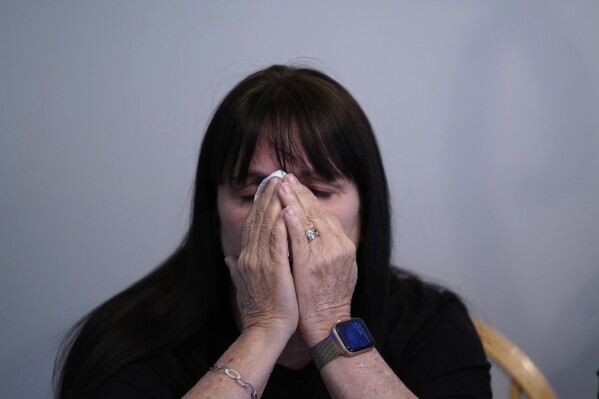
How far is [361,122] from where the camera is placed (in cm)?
96

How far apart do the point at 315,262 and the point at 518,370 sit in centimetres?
63

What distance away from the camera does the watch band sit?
0.80m

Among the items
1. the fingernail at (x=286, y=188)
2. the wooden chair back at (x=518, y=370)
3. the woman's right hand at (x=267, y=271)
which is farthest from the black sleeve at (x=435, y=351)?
the fingernail at (x=286, y=188)

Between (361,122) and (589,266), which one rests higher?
(361,122)

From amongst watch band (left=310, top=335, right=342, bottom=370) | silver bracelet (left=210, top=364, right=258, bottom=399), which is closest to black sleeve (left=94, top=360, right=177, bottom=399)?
silver bracelet (left=210, top=364, right=258, bottom=399)

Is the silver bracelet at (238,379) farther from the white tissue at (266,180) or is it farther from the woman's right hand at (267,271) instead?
the white tissue at (266,180)

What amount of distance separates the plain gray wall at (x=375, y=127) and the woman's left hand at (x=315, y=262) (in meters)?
0.64

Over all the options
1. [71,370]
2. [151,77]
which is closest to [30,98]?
[151,77]

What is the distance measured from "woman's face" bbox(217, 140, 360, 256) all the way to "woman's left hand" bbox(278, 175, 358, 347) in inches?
1.6

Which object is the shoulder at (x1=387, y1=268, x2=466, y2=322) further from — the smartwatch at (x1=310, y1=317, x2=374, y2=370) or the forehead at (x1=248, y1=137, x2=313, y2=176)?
the forehead at (x1=248, y1=137, x2=313, y2=176)

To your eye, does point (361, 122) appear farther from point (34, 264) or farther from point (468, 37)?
point (34, 264)

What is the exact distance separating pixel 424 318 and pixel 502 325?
0.74m

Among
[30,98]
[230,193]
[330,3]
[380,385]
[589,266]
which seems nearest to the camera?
[380,385]

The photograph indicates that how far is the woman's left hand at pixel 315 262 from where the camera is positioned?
2.72 ft
